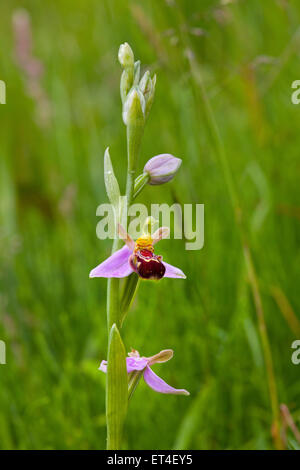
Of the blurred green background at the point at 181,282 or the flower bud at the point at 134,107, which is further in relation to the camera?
the blurred green background at the point at 181,282

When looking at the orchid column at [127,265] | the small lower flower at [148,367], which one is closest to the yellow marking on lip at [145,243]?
the orchid column at [127,265]

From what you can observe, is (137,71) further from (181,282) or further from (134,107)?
(181,282)

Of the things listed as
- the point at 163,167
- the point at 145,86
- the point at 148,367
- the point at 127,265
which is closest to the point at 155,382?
the point at 148,367

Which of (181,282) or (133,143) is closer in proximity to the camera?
(133,143)

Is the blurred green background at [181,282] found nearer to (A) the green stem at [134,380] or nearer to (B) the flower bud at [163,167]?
(B) the flower bud at [163,167]

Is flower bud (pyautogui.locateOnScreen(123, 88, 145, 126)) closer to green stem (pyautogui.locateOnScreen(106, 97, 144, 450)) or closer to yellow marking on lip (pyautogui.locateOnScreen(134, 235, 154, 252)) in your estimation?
green stem (pyautogui.locateOnScreen(106, 97, 144, 450))
